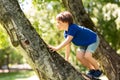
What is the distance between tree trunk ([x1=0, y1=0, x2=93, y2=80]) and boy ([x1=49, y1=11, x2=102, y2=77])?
48 centimetres

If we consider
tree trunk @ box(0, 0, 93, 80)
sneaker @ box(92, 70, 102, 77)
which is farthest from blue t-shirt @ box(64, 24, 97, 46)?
tree trunk @ box(0, 0, 93, 80)

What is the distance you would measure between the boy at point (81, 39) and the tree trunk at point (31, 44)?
481mm

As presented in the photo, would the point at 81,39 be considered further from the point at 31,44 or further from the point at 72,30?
the point at 31,44

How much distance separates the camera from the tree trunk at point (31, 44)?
5.01 m

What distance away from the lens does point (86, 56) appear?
5.79 metres

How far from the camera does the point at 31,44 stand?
504 centimetres

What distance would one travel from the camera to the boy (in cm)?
553

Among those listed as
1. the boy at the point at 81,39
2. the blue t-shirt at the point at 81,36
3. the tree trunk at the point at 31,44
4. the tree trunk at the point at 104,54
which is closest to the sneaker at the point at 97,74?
the boy at the point at 81,39

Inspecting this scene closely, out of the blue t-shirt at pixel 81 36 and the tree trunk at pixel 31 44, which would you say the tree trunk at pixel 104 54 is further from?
the tree trunk at pixel 31 44

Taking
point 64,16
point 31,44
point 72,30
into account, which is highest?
point 64,16

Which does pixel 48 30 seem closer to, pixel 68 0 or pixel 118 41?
pixel 118 41

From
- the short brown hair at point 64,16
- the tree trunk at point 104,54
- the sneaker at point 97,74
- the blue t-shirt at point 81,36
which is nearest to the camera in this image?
the short brown hair at point 64,16

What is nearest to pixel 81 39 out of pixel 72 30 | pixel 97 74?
pixel 72 30

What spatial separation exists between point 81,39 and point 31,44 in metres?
1.03
